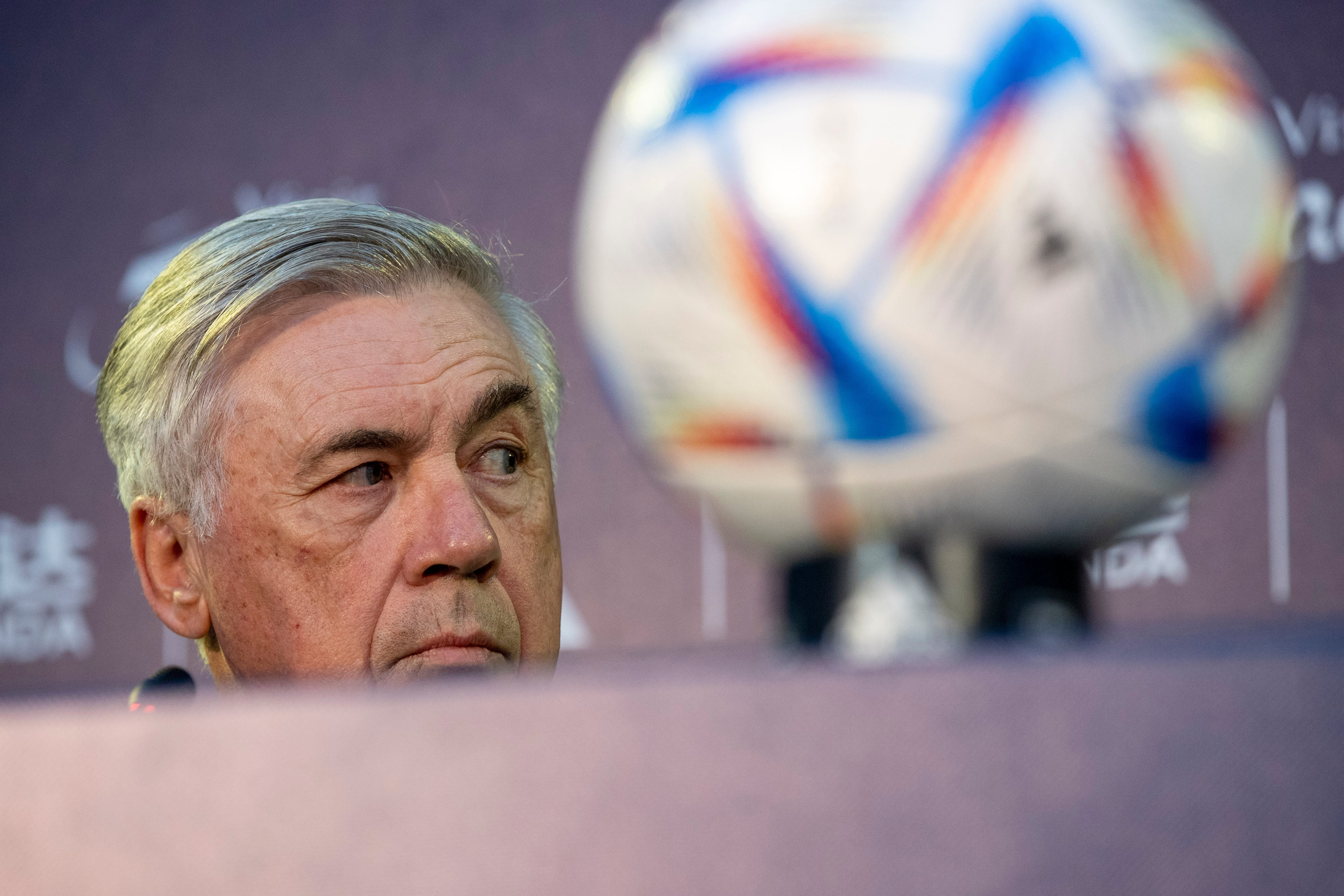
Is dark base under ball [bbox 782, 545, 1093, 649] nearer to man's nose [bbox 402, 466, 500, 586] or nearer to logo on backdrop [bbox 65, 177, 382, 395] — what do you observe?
man's nose [bbox 402, 466, 500, 586]

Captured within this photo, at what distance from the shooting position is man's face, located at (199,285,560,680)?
0.63 meters

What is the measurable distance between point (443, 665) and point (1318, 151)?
0.97 meters

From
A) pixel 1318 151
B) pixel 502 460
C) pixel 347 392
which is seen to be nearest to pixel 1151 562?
pixel 1318 151

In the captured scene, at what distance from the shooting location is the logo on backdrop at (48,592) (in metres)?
1.52

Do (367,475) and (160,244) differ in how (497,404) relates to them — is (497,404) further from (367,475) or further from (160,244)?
(160,244)

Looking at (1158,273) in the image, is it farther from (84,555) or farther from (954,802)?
(84,555)

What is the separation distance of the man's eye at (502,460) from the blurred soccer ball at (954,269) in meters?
0.29

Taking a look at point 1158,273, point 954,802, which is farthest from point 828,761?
point 1158,273

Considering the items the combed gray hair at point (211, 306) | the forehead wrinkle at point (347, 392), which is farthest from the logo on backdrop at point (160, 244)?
the forehead wrinkle at point (347, 392)

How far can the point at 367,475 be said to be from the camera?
0.68 m

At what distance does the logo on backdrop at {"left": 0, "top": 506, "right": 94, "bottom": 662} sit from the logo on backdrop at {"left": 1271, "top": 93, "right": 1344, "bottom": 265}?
1.36 meters

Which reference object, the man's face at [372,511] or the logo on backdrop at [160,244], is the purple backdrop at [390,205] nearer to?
the logo on backdrop at [160,244]

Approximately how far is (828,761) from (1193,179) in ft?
1.06

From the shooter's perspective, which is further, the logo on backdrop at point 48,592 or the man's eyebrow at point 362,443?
the logo on backdrop at point 48,592
